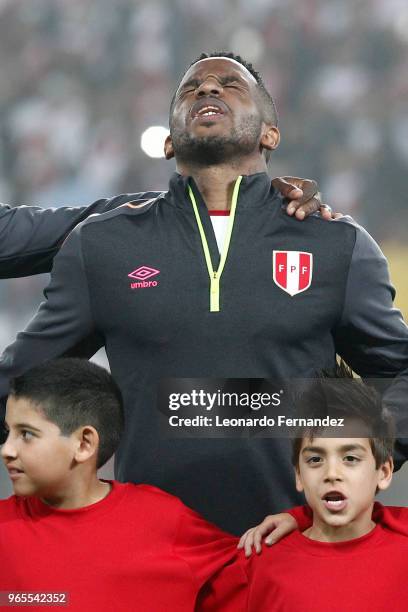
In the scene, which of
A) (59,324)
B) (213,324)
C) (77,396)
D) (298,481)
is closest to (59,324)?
(59,324)

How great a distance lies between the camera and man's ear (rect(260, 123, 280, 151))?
7.02ft

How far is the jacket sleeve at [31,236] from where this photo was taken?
7.22 feet

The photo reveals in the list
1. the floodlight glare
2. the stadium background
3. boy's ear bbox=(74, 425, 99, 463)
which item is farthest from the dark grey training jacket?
the floodlight glare

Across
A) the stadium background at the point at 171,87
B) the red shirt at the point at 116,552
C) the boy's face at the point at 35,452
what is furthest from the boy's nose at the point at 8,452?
the stadium background at the point at 171,87

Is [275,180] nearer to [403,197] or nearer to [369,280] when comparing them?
[369,280]

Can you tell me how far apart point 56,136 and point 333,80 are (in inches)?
49.1

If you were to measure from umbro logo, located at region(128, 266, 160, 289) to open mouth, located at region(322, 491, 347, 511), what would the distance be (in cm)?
48

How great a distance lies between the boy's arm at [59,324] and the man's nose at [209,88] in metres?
0.39

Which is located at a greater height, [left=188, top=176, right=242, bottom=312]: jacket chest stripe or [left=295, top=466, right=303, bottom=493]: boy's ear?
[left=188, top=176, right=242, bottom=312]: jacket chest stripe

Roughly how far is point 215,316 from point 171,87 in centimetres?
314

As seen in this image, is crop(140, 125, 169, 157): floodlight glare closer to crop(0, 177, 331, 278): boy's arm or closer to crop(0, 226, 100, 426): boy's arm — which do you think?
crop(0, 177, 331, 278): boy's arm

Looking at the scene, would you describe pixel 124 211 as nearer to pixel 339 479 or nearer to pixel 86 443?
pixel 86 443

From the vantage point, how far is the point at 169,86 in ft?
15.9

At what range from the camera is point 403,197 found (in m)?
4.47
